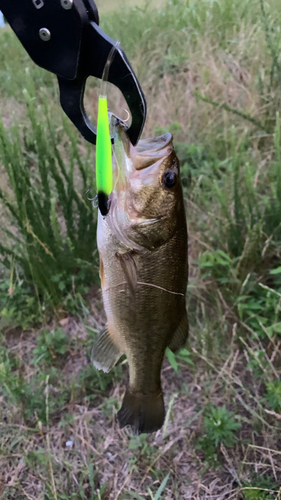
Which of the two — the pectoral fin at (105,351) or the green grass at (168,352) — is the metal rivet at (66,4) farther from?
the green grass at (168,352)

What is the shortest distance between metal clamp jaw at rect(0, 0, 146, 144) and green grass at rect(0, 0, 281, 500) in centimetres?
100

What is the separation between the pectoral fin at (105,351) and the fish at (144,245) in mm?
27

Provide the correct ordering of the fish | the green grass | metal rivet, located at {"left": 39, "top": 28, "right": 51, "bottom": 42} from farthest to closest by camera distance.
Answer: the green grass < the fish < metal rivet, located at {"left": 39, "top": 28, "right": 51, "bottom": 42}

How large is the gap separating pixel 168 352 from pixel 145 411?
0.57m

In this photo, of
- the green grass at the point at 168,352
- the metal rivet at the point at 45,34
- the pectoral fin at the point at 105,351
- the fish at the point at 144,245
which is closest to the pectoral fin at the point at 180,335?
the fish at the point at 144,245

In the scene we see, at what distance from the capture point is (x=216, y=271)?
1981mm

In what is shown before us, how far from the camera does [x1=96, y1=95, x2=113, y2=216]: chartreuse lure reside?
69 cm

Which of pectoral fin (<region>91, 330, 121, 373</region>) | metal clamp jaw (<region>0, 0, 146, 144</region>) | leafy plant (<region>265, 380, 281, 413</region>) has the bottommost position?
leafy plant (<region>265, 380, 281, 413</region>)

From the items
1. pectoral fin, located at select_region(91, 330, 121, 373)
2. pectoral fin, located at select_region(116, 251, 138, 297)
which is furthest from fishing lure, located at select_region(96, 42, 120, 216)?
pectoral fin, located at select_region(91, 330, 121, 373)

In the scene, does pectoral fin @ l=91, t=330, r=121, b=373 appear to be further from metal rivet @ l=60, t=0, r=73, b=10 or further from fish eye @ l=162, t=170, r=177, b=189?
metal rivet @ l=60, t=0, r=73, b=10

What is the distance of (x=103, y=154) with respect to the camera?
0.73m

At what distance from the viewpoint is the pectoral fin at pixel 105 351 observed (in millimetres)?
1131

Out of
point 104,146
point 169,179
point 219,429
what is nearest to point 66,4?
point 104,146

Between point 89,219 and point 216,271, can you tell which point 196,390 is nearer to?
point 216,271
